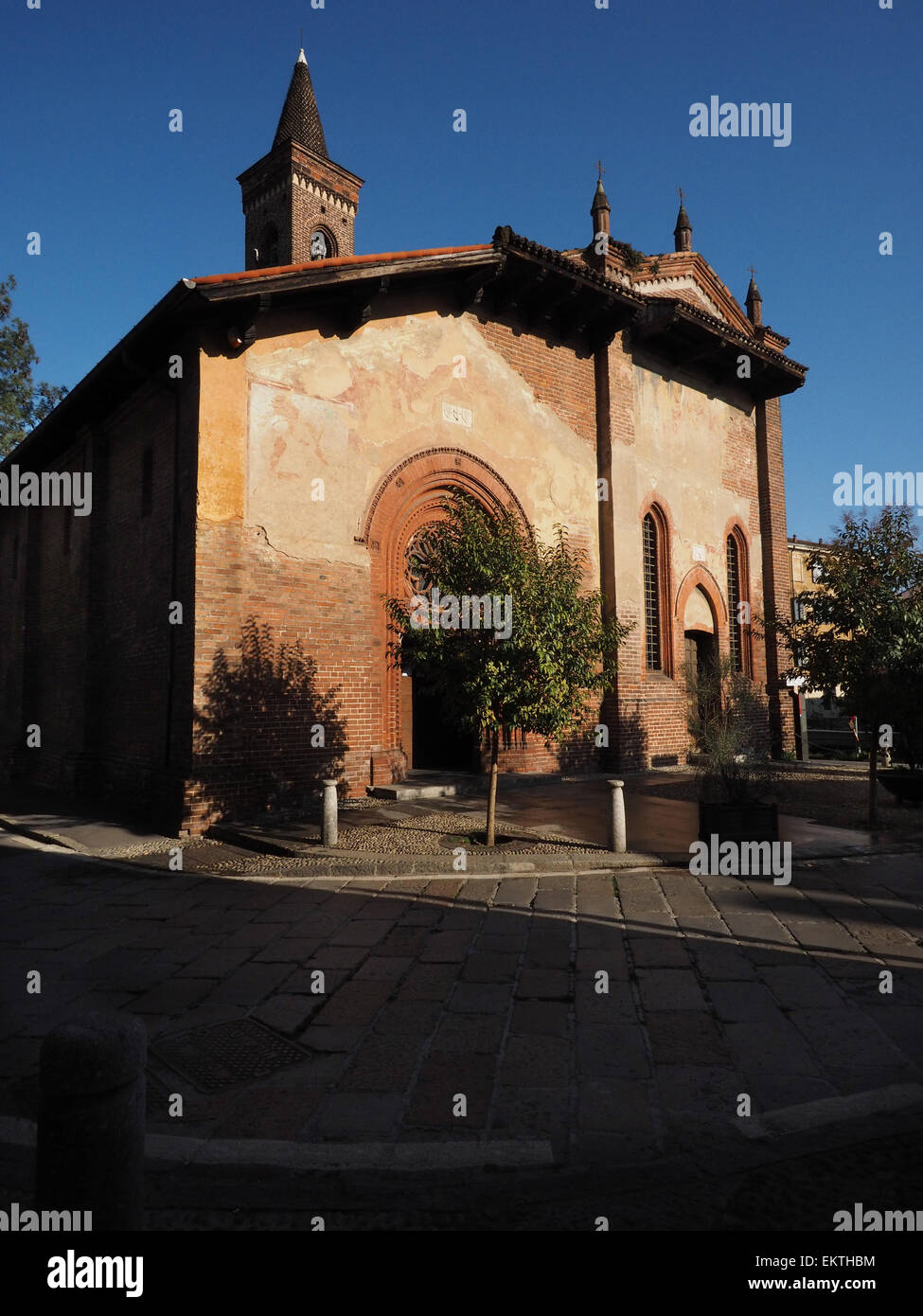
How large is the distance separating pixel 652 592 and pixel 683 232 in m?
9.54

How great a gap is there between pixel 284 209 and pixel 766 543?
1724 cm

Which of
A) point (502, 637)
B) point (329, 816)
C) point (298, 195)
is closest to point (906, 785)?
point (502, 637)

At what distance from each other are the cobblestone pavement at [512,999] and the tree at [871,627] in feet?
9.70

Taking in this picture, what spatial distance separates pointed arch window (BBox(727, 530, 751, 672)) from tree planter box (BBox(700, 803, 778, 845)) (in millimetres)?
9639

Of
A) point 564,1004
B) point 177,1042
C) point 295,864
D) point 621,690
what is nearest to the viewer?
point 177,1042

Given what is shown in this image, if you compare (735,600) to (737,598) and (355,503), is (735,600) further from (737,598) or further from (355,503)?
(355,503)

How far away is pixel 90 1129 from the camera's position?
1889 mm

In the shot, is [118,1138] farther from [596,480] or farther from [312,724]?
[596,480]

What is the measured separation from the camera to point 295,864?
23.4ft

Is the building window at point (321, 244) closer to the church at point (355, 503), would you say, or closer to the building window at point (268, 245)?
the building window at point (268, 245)

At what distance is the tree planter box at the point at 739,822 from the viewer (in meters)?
7.52

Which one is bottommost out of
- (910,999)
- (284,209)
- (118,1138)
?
(910,999)

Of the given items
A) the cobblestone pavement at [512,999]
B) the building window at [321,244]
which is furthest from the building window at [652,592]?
the building window at [321,244]
